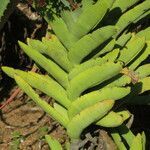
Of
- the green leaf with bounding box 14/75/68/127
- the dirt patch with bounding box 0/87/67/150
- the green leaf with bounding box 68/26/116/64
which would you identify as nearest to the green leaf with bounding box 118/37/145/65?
the green leaf with bounding box 68/26/116/64

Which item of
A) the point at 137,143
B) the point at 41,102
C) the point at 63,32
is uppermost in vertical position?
the point at 63,32

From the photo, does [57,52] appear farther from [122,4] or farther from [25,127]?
[25,127]

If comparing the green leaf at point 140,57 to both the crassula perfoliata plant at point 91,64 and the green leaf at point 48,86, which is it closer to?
the crassula perfoliata plant at point 91,64

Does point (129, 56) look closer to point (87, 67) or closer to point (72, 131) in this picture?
point (87, 67)

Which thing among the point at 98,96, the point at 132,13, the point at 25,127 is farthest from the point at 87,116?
the point at 25,127

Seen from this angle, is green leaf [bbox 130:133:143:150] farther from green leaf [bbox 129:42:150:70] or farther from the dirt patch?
the dirt patch

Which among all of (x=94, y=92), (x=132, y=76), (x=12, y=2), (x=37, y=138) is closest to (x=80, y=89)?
(x=94, y=92)

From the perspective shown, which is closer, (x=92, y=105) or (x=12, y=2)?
(x=92, y=105)

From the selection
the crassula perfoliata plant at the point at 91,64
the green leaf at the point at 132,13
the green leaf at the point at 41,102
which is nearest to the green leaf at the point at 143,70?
the crassula perfoliata plant at the point at 91,64

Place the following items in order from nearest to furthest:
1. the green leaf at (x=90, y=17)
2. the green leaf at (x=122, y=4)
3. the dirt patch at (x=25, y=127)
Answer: the green leaf at (x=90, y=17) → the green leaf at (x=122, y=4) → the dirt patch at (x=25, y=127)
